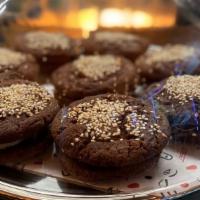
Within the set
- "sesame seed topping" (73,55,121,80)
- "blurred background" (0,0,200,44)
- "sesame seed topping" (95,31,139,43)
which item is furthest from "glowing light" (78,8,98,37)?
"sesame seed topping" (73,55,121,80)

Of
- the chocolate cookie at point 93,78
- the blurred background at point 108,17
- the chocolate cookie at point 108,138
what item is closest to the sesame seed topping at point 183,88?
the chocolate cookie at point 108,138

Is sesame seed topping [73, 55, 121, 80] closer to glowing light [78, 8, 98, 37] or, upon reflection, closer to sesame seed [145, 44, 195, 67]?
sesame seed [145, 44, 195, 67]

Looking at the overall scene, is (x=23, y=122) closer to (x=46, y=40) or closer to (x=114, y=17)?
(x=46, y=40)

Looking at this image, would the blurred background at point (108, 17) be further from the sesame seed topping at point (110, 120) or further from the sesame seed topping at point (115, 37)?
the sesame seed topping at point (110, 120)

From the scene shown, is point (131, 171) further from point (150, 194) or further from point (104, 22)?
point (104, 22)

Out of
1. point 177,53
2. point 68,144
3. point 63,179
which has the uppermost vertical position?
point 177,53

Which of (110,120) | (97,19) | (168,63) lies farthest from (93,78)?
(97,19)

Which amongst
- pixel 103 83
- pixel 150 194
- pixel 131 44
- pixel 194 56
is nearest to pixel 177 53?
pixel 194 56
